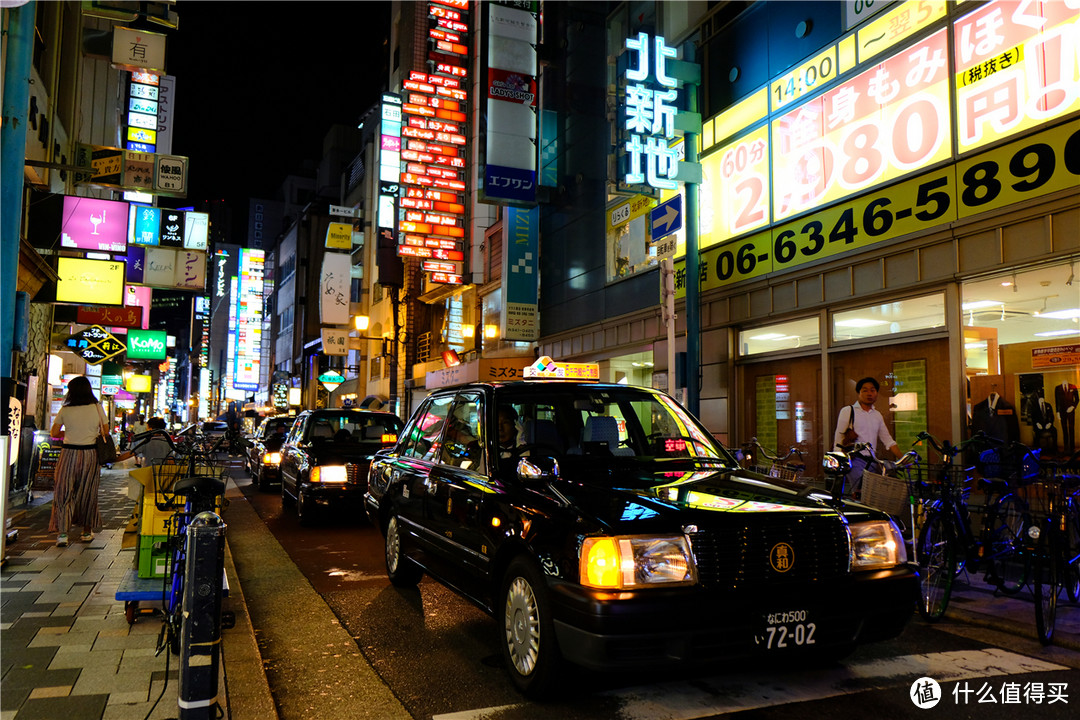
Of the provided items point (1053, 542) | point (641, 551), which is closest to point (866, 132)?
point (1053, 542)

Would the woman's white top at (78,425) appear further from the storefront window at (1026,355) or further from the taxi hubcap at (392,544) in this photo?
the storefront window at (1026,355)

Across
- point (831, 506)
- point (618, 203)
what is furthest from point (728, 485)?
point (618, 203)

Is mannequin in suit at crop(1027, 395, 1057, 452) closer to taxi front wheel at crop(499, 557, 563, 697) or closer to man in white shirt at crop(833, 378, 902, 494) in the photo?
man in white shirt at crop(833, 378, 902, 494)

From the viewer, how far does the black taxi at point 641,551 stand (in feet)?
11.1

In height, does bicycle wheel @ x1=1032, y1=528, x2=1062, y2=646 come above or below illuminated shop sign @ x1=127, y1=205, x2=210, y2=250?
below

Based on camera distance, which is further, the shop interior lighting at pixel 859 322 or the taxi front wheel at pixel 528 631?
the shop interior lighting at pixel 859 322

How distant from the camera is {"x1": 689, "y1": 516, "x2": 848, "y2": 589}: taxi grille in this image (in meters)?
3.48

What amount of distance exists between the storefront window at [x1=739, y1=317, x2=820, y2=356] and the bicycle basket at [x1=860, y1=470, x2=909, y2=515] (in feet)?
18.2

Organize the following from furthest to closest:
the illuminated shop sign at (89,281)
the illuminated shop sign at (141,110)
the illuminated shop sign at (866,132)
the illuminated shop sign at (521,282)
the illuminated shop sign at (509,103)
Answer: the illuminated shop sign at (521,282) → the illuminated shop sign at (141,110) → the illuminated shop sign at (509,103) → the illuminated shop sign at (89,281) → the illuminated shop sign at (866,132)

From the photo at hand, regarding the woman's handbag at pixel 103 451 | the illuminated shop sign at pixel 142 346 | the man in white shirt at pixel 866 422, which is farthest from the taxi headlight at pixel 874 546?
the illuminated shop sign at pixel 142 346

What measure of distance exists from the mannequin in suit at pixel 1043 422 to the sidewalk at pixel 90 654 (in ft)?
26.4

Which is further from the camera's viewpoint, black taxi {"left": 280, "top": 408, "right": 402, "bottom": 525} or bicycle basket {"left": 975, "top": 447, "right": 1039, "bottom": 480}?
black taxi {"left": 280, "top": 408, "right": 402, "bottom": 525}

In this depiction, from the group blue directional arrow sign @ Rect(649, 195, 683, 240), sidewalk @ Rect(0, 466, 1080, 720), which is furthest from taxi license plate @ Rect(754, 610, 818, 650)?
blue directional arrow sign @ Rect(649, 195, 683, 240)

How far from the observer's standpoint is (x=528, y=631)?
3904 mm
